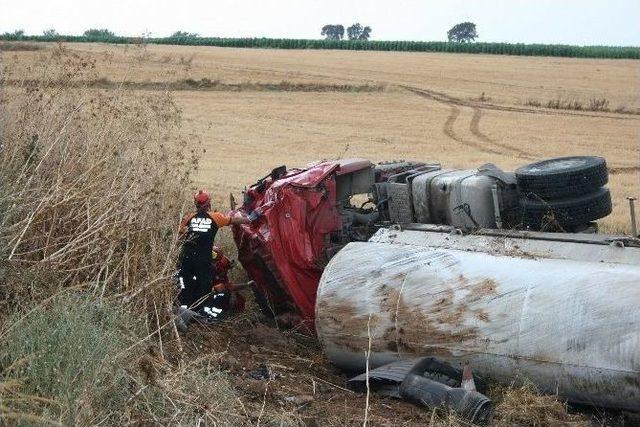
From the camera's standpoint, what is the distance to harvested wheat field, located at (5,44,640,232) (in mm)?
21016

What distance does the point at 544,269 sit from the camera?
7.23 meters

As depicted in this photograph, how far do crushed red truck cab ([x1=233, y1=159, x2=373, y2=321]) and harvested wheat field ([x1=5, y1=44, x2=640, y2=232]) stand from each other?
72.3 inches

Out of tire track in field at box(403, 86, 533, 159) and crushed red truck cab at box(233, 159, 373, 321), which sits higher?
crushed red truck cab at box(233, 159, 373, 321)

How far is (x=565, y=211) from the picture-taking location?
8562mm

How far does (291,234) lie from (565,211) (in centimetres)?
241

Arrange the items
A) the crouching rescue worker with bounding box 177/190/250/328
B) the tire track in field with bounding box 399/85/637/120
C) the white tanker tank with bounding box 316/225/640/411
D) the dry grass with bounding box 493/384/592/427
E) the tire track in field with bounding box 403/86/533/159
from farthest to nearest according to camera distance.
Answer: the tire track in field with bounding box 399/85/637/120 < the tire track in field with bounding box 403/86/533/159 < the crouching rescue worker with bounding box 177/190/250/328 < the white tanker tank with bounding box 316/225/640/411 < the dry grass with bounding box 493/384/592/427

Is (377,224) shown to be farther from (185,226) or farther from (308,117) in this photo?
(308,117)

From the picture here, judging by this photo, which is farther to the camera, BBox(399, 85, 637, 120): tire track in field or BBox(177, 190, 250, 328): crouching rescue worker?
BBox(399, 85, 637, 120): tire track in field

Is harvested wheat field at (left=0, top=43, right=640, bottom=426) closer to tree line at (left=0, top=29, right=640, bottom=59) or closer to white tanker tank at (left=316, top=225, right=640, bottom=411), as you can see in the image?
white tanker tank at (left=316, top=225, right=640, bottom=411)

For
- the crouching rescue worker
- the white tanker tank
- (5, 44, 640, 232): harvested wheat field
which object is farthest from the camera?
(5, 44, 640, 232): harvested wheat field

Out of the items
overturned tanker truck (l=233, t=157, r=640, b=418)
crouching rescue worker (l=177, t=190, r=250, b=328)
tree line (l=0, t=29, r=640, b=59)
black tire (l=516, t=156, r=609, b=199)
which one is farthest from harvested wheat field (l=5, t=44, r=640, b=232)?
tree line (l=0, t=29, r=640, b=59)

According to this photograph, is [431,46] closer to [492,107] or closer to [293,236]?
[492,107]

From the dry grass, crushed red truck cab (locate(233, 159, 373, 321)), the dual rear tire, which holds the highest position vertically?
the dual rear tire

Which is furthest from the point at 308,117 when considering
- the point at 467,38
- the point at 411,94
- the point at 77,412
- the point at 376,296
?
the point at 467,38
